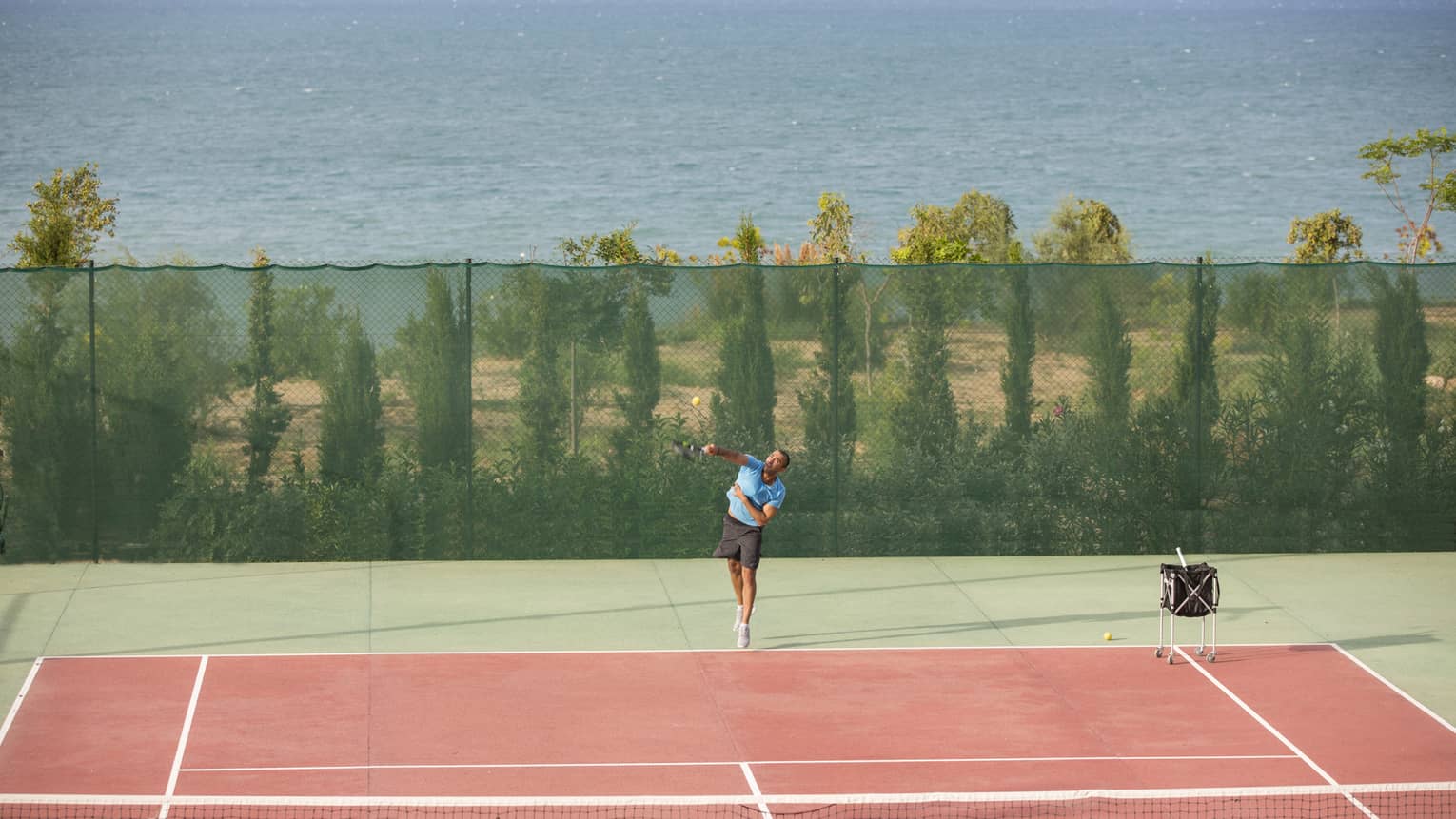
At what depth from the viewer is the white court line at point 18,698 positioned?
12.2m

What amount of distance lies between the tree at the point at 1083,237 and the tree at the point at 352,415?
2432cm

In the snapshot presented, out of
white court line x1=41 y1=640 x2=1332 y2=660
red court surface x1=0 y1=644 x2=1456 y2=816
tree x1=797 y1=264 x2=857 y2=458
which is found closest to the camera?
red court surface x1=0 y1=644 x2=1456 y2=816

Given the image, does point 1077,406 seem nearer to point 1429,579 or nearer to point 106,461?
point 1429,579

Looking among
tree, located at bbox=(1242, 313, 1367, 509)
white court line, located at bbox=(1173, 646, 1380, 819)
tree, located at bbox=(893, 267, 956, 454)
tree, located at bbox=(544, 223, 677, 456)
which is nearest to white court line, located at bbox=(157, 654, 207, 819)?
tree, located at bbox=(544, 223, 677, 456)

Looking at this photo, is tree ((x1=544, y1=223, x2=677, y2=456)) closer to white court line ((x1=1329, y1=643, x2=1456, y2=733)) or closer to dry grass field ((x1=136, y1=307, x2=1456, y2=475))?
dry grass field ((x1=136, y1=307, x2=1456, y2=475))

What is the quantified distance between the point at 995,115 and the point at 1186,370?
379ft

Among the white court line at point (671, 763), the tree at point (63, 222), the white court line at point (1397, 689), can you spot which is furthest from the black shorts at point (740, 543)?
the tree at point (63, 222)

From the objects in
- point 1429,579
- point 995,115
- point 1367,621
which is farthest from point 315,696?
point 995,115

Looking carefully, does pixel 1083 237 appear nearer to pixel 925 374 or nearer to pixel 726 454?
pixel 925 374

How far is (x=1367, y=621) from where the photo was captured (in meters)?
15.6

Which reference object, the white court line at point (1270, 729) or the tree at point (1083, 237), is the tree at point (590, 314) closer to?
the white court line at point (1270, 729)

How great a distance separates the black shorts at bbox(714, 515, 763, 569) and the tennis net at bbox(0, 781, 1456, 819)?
352cm

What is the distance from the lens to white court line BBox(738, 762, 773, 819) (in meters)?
10.8

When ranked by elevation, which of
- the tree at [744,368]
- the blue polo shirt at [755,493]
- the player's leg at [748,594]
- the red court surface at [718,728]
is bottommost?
the red court surface at [718,728]
